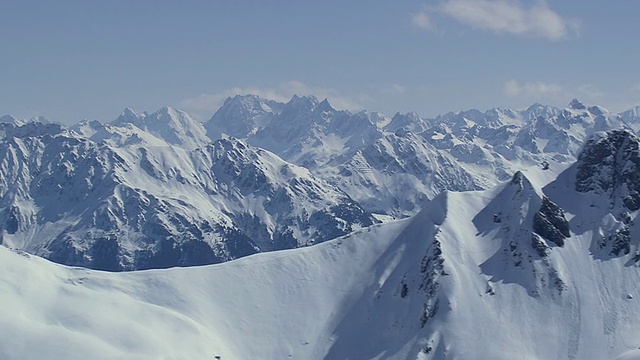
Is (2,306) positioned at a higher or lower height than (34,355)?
higher

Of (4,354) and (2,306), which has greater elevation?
(2,306)

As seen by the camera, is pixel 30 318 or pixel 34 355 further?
pixel 30 318

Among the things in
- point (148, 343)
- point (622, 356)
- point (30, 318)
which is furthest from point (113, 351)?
point (622, 356)

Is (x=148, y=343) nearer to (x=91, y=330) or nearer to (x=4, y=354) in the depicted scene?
(x=91, y=330)

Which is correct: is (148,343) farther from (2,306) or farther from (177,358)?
(2,306)

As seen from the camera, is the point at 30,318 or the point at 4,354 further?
the point at 30,318

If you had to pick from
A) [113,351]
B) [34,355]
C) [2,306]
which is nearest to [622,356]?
A: [113,351]

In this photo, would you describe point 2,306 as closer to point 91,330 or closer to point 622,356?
point 91,330
